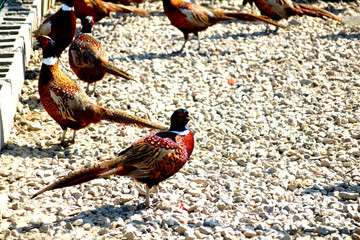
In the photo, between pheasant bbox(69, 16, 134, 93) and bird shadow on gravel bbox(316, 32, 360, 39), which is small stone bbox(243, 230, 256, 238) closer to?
pheasant bbox(69, 16, 134, 93)

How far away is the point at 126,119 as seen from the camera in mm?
3998

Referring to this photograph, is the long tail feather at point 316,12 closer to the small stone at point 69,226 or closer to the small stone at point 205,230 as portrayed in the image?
the small stone at point 205,230

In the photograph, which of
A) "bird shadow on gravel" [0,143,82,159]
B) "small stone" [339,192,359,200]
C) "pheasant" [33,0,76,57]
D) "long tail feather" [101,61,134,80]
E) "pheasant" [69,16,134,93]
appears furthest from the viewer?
"pheasant" [33,0,76,57]

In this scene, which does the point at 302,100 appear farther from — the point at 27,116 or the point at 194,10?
the point at 27,116

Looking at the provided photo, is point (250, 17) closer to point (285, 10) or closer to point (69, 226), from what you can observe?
point (285, 10)

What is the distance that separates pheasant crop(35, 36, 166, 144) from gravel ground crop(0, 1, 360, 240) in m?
0.30

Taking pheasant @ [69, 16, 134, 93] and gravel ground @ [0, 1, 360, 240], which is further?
pheasant @ [69, 16, 134, 93]

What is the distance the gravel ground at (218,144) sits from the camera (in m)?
3.26

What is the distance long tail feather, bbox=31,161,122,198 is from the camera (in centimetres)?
307

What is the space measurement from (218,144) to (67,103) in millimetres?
1497

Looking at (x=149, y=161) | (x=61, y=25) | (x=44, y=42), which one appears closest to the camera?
(x=149, y=161)

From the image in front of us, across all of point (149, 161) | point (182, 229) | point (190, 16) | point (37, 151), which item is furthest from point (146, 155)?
point (190, 16)

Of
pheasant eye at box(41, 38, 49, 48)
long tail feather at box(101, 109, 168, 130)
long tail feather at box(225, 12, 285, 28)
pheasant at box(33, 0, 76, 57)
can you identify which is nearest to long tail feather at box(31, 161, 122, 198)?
long tail feather at box(101, 109, 168, 130)

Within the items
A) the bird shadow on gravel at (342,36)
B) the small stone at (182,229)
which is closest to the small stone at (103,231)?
the small stone at (182,229)
